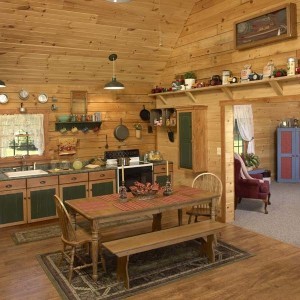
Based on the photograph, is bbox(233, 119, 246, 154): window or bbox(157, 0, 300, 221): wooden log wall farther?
bbox(233, 119, 246, 154): window

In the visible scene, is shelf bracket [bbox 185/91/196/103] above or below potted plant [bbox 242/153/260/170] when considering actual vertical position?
above

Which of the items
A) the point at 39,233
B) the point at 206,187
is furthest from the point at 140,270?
the point at 39,233

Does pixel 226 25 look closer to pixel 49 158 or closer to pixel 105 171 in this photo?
pixel 105 171

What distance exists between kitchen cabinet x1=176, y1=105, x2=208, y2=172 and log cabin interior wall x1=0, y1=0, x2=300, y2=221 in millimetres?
102

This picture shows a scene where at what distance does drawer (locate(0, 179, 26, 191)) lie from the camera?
17.8 feet

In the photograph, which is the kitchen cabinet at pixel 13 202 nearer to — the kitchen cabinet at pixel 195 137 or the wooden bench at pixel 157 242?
Result: the wooden bench at pixel 157 242

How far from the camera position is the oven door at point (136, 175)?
6398 millimetres

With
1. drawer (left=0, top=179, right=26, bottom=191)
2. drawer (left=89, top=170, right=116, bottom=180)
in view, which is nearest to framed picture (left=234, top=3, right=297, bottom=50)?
A: drawer (left=89, top=170, right=116, bottom=180)

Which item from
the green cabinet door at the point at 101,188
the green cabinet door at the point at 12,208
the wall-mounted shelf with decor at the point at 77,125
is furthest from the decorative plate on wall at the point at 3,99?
the green cabinet door at the point at 101,188

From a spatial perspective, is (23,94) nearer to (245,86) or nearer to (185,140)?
(185,140)

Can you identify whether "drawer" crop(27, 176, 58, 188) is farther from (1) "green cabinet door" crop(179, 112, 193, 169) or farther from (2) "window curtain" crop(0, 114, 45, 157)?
(1) "green cabinet door" crop(179, 112, 193, 169)

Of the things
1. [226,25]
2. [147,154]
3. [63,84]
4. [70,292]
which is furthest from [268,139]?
[70,292]

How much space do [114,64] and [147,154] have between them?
5.97ft

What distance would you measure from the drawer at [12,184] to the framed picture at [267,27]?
12.1ft
